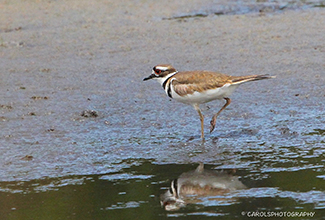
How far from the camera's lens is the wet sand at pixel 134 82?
745cm

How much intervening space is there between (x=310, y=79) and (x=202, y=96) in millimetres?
2978

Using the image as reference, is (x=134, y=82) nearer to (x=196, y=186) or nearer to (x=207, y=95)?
(x=207, y=95)

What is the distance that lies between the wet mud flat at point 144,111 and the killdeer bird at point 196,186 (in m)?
0.11

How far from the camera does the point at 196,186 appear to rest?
20.0 ft

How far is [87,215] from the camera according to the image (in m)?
5.51

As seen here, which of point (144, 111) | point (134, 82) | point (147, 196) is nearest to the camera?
point (147, 196)

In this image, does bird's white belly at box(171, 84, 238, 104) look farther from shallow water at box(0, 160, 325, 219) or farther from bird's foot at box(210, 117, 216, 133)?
shallow water at box(0, 160, 325, 219)

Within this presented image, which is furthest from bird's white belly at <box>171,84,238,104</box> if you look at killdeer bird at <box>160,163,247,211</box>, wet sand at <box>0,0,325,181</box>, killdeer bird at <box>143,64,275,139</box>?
killdeer bird at <box>160,163,247,211</box>

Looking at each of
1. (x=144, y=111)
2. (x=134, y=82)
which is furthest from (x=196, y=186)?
(x=134, y=82)

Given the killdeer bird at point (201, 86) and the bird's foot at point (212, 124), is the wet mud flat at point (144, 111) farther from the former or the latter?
the killdeer bird at point (201, 86)

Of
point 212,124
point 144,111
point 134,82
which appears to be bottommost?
point 212,124

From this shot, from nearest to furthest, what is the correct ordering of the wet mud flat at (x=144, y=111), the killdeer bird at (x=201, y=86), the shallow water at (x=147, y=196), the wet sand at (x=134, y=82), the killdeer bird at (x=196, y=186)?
the shallow water at (x=147, y=196), the killdeer bird at (x=196, y=186), the wet mud flat at (x=144, y=111), the wet sand at (x=134, y=82), the killdeer bird at (x=201, y=86)

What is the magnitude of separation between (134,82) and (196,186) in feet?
15.0

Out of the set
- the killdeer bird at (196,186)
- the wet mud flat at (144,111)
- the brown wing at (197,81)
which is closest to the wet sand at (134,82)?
the wet mud flat at (144,111)
